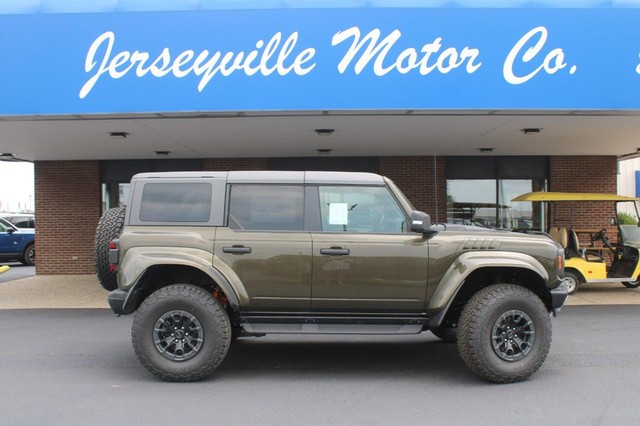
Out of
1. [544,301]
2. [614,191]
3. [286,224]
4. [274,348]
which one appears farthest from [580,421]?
[614,191]

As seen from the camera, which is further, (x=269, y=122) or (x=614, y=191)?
(x=614, y=191)

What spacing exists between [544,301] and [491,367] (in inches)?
42.0

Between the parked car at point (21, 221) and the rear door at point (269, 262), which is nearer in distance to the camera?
the rear door at point (269, 262)

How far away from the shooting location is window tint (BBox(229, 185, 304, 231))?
5.42 meters

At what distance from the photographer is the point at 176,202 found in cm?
550

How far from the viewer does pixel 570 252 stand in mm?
10664

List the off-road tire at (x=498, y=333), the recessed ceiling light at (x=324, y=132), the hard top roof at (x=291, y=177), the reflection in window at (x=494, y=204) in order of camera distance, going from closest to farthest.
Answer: the off-road tire at (x=498, y=333), the hard top roof at (x=291, y=177), the recessed ceiling light at (x=324, y=132), the reflection in window at (x=494, y=204)

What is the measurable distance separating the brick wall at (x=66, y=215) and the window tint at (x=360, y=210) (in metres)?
10.3

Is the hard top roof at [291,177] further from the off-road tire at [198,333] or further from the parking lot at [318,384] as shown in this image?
the parking lot at [318,384]

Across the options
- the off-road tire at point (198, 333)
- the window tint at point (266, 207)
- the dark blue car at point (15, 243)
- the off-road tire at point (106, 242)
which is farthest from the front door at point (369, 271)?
the dark blue car at point (15, 243)

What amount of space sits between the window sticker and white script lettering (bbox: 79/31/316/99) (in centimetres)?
318

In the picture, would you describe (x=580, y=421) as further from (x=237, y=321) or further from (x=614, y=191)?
(x=614, y=191)

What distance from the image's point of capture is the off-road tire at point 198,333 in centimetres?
510

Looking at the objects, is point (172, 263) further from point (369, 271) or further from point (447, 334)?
point (447, 334)
